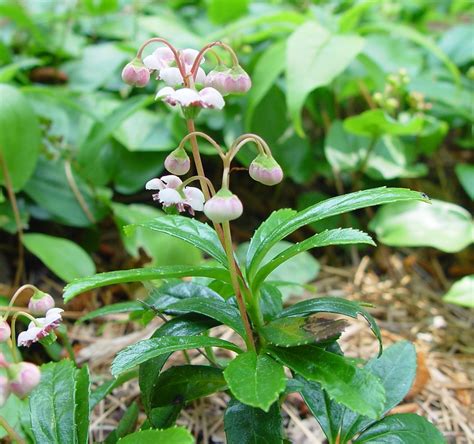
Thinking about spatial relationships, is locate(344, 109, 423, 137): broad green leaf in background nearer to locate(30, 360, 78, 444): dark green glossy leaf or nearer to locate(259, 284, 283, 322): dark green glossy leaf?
locate(259, 284, 283, 322): dark green glossy leaf

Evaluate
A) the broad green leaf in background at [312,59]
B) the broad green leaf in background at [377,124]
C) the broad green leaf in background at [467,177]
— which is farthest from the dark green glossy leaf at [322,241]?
the broad green leaf in background at [467,177]

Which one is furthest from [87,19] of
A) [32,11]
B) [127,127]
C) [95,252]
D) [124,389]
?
[124,389]

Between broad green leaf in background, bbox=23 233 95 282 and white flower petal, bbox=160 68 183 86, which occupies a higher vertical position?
white flower petal, bbox=160 68 183 86

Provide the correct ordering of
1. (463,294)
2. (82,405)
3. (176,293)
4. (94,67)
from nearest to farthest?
(82,405) → (176,293) → (463,294) → (94,67)

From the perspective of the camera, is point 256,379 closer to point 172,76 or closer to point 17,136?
point 172,76

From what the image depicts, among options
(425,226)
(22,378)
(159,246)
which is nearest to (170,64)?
(22,378)

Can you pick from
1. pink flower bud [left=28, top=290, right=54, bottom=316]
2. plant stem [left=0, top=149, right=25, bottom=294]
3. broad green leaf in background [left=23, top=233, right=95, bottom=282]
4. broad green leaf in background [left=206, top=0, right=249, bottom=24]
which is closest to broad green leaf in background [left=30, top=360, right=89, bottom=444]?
pink flower bud [left=28, top=290, right=54, bottom=316]

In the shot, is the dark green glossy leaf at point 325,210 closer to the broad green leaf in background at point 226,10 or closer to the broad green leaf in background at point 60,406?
the broad green leaf in background at point 60,406
